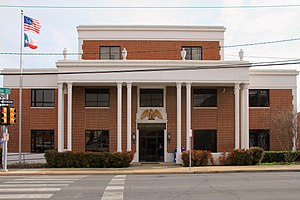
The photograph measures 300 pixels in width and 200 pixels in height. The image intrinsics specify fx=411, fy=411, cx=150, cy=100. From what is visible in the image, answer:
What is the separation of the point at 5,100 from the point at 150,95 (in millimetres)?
11862

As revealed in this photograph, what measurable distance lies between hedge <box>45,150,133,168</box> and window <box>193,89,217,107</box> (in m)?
8.58

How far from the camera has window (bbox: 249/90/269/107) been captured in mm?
33750

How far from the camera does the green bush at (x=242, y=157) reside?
28205mm

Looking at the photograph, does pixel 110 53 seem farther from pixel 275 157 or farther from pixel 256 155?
pixel 275 157

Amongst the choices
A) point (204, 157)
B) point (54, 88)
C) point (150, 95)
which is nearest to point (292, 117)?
point (204, 157)

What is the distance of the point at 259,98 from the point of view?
111 feet

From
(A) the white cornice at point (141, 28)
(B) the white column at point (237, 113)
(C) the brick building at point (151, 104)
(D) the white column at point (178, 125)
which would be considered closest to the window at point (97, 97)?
(C) the brick building at point (151, 104)

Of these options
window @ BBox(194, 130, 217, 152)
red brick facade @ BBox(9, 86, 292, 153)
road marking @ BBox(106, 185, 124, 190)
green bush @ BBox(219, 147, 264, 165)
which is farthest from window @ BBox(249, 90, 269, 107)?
road marking @ BBox(106, 185, 124, 190)

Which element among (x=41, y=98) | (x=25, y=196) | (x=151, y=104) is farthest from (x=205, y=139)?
(x=25, y=196)

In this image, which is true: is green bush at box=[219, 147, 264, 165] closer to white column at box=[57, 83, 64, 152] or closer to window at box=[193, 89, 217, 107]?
window at box=[193, 89, 217, 107]

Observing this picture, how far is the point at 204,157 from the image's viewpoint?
28172 millimetres

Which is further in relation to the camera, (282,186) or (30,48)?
(30,48)

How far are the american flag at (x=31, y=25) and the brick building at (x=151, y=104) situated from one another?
11.1ft

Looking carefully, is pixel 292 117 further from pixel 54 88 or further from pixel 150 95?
pixel 54 88
